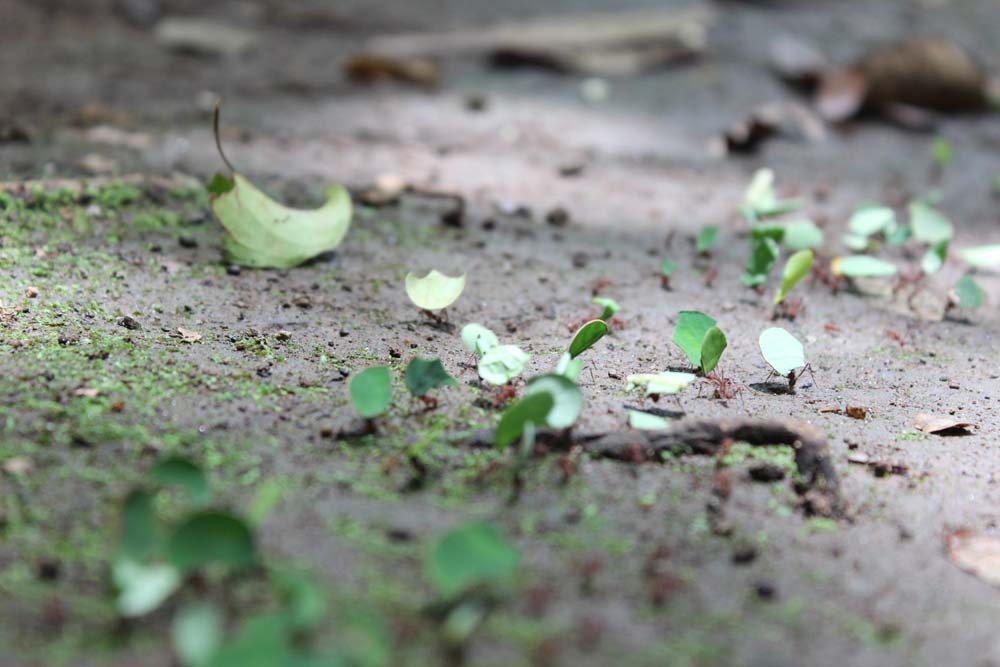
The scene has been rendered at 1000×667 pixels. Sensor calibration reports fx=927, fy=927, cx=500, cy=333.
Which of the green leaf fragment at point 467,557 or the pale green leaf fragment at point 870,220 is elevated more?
the green leaf fragment at point 467,557

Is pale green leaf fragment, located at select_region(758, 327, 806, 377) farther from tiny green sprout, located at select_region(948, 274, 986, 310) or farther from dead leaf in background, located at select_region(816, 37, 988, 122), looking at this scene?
dead leaf in background, located at select_region(816, 37, 988, 122)

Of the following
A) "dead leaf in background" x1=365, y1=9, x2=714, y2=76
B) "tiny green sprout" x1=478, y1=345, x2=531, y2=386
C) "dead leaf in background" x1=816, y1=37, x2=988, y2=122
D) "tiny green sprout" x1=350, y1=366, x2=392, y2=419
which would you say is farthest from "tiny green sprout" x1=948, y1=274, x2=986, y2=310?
"dead leaf in background" x1=365, y1=9, x2=714, y2=76

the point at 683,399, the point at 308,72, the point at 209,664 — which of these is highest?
the point at 209,664

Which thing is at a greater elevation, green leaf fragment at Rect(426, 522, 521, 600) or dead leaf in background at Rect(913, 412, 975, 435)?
green leaf fragment at Rect(426, 522, 521, 600)

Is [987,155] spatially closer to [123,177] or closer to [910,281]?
[910,281]

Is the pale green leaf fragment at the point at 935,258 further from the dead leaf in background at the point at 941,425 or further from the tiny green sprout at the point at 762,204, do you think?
the dead leaf in background at the point at 941,425

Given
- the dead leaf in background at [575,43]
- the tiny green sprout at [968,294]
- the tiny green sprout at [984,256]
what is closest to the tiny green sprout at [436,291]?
the tiny green sprout at [968,294]

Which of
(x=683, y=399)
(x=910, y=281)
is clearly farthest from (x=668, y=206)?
(x=683, y=399)
